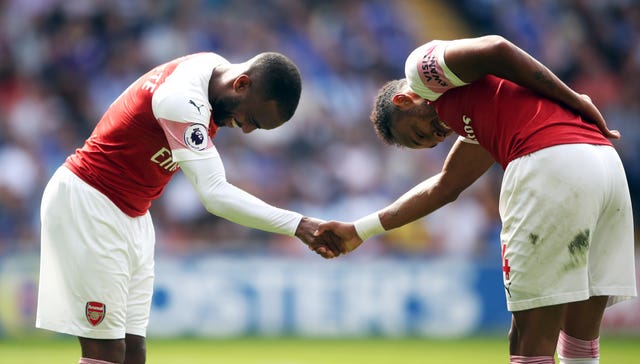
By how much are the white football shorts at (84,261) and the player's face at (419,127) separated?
170cm

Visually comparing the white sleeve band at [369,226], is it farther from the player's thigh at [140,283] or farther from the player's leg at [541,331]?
the player's leg at [541,331]

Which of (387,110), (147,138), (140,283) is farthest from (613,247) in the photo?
(140,283)

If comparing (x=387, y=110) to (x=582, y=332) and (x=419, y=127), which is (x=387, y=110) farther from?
(x=582, y=332)

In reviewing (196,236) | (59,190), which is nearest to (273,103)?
(59,190)

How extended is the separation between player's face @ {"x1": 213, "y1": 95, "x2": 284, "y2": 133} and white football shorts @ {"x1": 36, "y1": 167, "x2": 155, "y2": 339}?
2.79 feet

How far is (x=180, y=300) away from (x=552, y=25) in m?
8.57

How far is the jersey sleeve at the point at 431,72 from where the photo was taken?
4.83 metres

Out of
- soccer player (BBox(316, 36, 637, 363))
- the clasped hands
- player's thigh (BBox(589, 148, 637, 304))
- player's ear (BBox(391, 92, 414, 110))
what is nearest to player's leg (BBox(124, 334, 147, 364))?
the clasped hands

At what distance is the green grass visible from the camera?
9.95 meters

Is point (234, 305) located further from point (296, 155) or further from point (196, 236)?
point (296, 155)

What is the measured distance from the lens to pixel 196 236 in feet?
43.8

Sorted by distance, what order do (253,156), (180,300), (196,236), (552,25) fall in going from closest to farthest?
1. (180,300)
2. (196,236)
3. (253,156)
4. (552,25)

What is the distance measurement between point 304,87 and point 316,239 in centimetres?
959

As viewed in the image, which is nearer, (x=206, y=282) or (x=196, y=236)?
(x=206, y=282)
